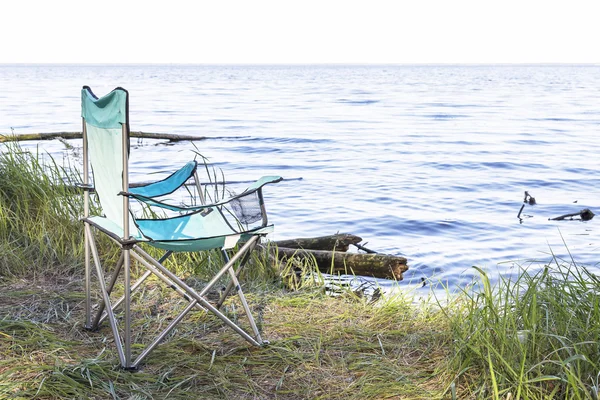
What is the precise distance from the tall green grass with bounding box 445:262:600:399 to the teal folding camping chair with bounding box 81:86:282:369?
0.92m

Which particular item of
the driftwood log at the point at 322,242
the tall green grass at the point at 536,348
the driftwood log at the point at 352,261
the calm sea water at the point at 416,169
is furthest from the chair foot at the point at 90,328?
the driftwood log at the point at 322,242

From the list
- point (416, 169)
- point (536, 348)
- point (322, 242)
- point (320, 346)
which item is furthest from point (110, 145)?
point (416, 169)

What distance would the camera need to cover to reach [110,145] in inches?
101

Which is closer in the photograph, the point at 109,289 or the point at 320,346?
the point at 320,346

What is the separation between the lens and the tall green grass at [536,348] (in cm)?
214

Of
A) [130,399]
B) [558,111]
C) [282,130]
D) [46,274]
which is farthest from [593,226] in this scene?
[558,111]

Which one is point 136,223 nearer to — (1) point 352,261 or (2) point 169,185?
(2) point 169,185

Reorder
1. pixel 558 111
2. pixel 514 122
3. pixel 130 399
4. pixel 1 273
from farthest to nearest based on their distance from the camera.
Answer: pixel 558 111 < pixel 514 122 < pixel 1 273 < pixel 130 399

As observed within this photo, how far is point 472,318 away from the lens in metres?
2.52

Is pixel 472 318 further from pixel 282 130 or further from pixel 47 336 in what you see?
pixel 282 130

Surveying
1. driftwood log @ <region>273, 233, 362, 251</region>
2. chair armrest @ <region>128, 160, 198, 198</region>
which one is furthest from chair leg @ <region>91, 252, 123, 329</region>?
driftwood log @ <region>273, 233, 362, 251</region>

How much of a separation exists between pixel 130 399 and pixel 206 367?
371mm

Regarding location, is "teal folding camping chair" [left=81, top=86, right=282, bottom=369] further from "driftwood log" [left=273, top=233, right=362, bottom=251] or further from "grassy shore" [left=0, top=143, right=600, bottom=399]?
"driftwood log" [left=273, top=233, right=362, bottom=251]

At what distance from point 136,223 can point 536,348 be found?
1.60 meters
